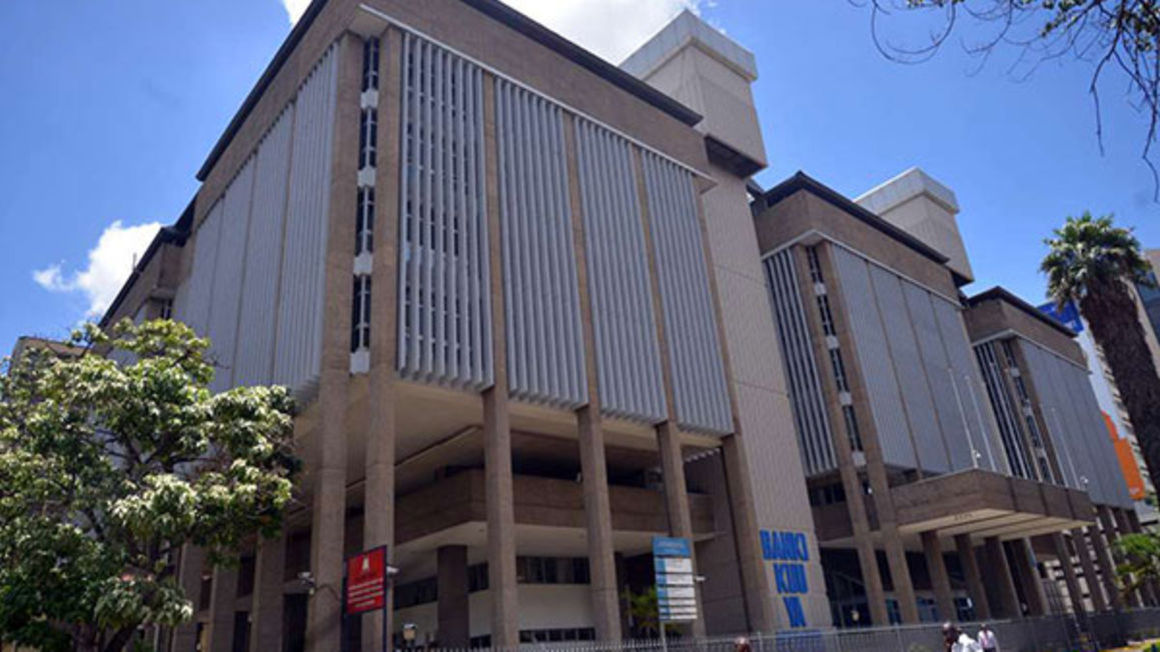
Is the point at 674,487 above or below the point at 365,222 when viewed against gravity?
below

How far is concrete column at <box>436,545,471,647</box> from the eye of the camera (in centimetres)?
3403

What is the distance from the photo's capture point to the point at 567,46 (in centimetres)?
3672

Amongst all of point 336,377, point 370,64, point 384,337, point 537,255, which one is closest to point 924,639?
point 537,255

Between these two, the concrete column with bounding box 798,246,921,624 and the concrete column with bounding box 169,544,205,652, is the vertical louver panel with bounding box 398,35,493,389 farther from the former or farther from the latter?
the concrete column with bounding box 798,246,921,624

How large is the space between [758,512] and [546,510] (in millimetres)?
10070

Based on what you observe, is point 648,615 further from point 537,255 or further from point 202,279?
point 202,279

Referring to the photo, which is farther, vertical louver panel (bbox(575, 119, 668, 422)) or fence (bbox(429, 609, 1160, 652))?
vertical louver panel (bbox(575, 119, 668, 422))

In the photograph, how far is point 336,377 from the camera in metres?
25.4

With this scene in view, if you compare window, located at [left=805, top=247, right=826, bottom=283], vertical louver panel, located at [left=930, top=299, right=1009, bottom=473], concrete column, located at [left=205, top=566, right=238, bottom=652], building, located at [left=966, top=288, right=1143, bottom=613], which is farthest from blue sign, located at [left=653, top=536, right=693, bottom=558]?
building, located at [left=966, top=288, right=1143, bottom=613]

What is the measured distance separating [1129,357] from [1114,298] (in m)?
6.18

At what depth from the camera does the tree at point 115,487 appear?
19656 mm

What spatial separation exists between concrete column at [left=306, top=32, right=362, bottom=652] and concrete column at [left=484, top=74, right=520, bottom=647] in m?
4.82

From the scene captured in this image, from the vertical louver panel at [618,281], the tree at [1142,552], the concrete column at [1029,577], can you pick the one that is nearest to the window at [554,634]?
the vertical louver panel at [618,281]

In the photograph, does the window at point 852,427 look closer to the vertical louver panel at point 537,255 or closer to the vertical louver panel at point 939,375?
the vertical louver panel at point 939,375
